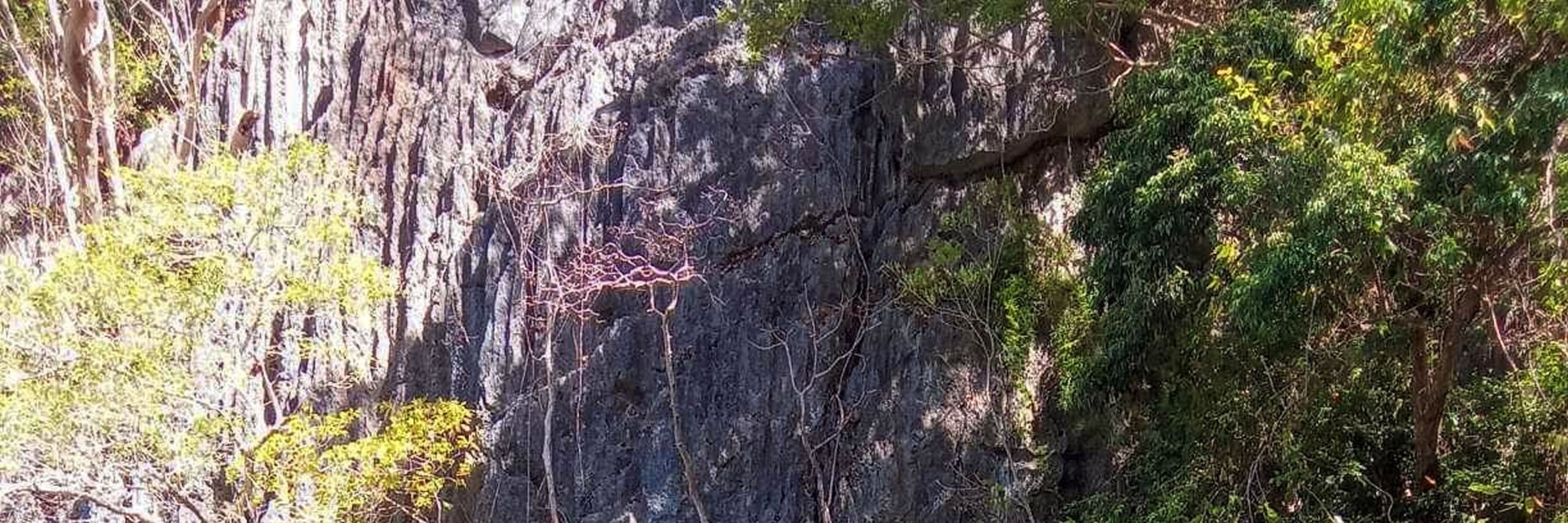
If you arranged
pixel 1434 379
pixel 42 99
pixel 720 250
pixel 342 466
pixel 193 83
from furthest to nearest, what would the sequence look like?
1. pixel 193 83
2. pixel 42 99
3. pixel 720 250
4. pixel 342 466
5. pixel 1434 379

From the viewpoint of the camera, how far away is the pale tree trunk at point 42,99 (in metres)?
10.9

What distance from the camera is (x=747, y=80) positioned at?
9.56 metres

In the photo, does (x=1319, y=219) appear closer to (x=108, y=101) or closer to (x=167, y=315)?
(x=167, y=315)

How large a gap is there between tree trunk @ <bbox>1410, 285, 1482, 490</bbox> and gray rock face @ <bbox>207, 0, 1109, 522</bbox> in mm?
2380

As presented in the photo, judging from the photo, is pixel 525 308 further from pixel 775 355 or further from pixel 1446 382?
pixel 1446 382

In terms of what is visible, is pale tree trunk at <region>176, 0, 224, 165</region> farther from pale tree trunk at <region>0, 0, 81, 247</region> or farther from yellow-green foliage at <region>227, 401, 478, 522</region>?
→ yellow-green foliage at <region>227, 401, 478, 522</region>

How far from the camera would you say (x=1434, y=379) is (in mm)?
5816

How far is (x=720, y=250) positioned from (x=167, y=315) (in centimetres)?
437

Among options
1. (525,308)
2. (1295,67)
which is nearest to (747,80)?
(525,308)

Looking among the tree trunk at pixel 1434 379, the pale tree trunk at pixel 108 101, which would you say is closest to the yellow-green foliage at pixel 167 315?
the pale tree trunk at pixel 108 101

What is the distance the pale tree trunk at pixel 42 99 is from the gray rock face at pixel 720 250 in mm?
3202

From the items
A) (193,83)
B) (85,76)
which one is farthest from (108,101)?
(193,83)

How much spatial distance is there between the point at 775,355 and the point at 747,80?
98.7 inches

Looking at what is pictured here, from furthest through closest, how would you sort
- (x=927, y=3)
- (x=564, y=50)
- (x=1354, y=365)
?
(x=564, y=50), (x=927, y=3), (x=1354, y=365)
